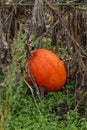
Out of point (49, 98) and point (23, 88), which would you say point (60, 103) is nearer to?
point (49, 98)

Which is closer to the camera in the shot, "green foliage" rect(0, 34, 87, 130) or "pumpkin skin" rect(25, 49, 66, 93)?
"green foliage" rect(0, 34, 87, 130)

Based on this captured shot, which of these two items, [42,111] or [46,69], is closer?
[42,111]

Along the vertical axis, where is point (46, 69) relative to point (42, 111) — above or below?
above

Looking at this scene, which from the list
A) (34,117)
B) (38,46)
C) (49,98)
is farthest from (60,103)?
(38,46)

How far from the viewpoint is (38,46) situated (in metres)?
4.33

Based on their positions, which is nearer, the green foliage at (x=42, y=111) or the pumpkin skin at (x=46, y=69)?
the green foliage at (x=42, y=111)

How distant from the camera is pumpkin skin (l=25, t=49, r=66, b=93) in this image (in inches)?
151

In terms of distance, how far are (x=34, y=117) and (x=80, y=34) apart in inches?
30.8

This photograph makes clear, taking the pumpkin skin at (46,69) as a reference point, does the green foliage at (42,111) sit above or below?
below

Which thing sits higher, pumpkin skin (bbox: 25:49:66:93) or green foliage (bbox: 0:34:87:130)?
pumpkin skin (bbox: 25:49:66:93)

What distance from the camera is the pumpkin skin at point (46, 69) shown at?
3.84 metres

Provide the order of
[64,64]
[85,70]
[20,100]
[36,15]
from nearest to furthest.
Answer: [36,15] → [85,70] → [20,100] → [64,64]

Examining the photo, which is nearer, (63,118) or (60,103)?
(63,118)

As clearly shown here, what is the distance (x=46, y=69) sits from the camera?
384 cm
